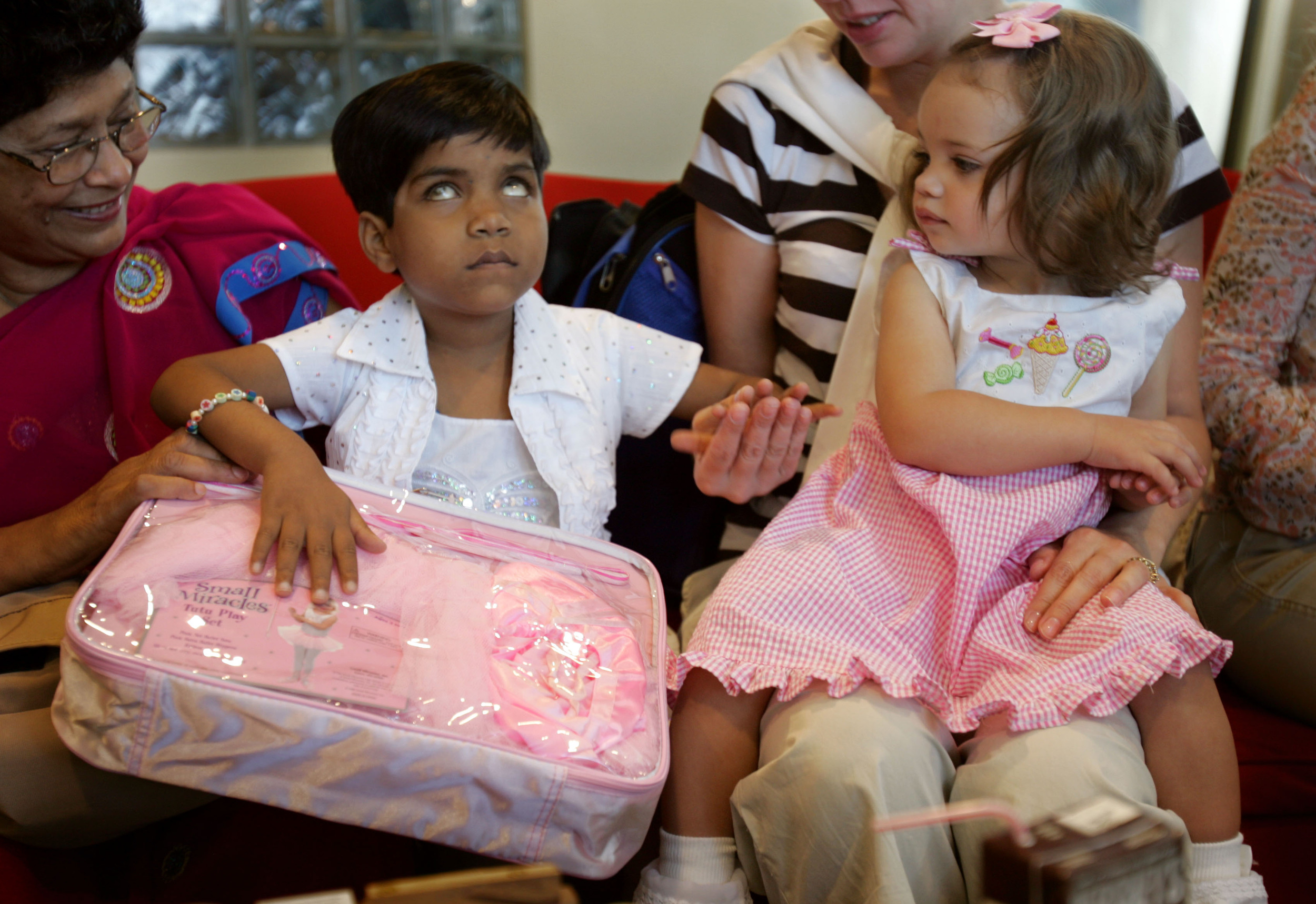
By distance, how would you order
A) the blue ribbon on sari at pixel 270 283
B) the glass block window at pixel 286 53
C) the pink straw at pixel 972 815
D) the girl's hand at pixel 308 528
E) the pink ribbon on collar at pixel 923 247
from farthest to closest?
the glass block window at pixel 286 53 → the blue ribbon on sari at pixel 270 283 → the pink ribbon on collar at pixel 923 247 → the girl's hand at pixel 308 528 → the pink straw at pixel 972 815

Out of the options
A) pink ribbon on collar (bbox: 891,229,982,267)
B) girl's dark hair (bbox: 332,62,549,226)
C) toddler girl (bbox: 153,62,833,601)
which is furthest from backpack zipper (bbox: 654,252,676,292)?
pink ribbon on collar (bbox: 891,229,982,267)

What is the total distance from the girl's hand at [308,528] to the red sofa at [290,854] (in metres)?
0.28

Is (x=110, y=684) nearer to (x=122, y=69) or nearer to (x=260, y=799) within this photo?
(x=260, y=799)

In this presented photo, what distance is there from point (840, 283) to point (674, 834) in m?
0.71

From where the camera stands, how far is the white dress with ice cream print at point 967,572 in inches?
36.9

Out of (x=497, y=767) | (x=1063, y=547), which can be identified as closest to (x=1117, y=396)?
(x=1063, y=547)

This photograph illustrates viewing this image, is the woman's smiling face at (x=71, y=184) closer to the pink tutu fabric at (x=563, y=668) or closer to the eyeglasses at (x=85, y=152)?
the eyeglasses at (x=85, y=152)

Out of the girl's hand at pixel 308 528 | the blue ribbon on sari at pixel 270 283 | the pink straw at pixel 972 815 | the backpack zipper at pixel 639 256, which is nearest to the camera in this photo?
the pink straw at pixel 972 815

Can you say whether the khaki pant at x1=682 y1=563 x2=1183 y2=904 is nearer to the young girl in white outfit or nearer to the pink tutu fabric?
the young girl in white outfit

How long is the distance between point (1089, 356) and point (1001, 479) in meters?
0.17

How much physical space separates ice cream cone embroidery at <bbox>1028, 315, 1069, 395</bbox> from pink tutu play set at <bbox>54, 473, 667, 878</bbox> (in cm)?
51

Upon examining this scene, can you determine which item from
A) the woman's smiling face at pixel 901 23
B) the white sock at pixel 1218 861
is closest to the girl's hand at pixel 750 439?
the woman's smiling face at pixel 901 23

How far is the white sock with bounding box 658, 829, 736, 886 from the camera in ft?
3.14

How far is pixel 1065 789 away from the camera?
86 centimetres
